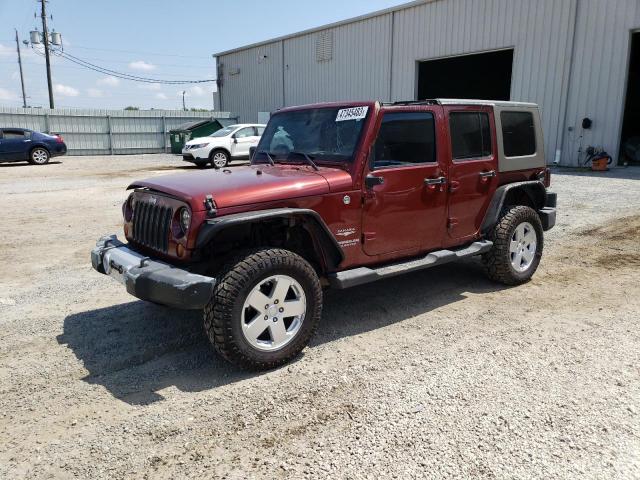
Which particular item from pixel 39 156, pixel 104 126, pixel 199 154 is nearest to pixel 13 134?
pixel 39 156

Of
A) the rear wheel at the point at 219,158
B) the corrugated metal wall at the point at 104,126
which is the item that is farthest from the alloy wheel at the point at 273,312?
the corrugated metal wall at the point at 104,126

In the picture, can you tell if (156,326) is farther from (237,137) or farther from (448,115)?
(237,137)

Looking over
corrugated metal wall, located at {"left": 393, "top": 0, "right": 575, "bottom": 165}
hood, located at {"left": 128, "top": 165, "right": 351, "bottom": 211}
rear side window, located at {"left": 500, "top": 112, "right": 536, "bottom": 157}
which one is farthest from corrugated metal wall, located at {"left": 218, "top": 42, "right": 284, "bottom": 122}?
hood, located at {"left": 128, "top": 165, "right": 351, "bottom": 211}

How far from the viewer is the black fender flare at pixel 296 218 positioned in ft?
11.0

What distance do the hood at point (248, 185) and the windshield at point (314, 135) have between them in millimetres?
209

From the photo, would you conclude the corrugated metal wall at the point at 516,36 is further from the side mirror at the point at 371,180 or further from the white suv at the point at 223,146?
the side mirror at the point at 371,180

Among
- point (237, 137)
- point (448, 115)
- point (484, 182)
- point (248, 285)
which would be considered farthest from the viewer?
point (237, 137)

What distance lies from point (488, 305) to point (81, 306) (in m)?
3.88

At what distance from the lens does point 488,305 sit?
4898 millimetres

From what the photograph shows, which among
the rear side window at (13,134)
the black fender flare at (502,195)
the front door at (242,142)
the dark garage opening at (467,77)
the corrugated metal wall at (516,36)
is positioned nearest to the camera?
the black fender flare at (502,195)

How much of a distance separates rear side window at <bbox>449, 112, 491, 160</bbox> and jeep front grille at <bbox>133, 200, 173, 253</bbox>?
2665mm

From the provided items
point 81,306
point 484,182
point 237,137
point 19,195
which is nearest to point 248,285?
point 81,306

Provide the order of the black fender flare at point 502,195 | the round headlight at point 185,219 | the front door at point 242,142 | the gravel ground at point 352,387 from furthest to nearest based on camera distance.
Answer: the front door at point 242,142 < the black fender flare at point 502,195 < the round headlight at point 185,219 < the gravel ground at point 352,387

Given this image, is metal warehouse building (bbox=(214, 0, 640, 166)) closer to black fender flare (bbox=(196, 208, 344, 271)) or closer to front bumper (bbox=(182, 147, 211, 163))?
front bumper (bbox=(182, 147, 211, 163))
